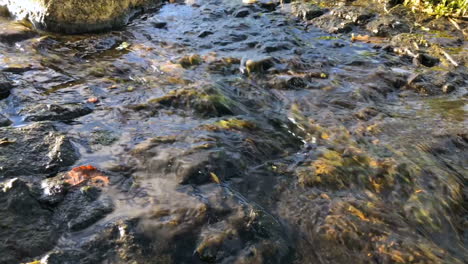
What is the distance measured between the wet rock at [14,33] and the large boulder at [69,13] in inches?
17.8

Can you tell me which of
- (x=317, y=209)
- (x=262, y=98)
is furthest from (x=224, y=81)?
(x=317, y=209)

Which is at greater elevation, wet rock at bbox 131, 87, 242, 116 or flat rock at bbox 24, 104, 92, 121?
flat rock at bbox 24, 104, 92, 121

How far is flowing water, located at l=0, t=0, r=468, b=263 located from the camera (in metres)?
3.26

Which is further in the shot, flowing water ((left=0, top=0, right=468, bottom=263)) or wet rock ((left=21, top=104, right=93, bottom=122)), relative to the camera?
wet rock ((left=21, top=104, right=93, bottom=122))

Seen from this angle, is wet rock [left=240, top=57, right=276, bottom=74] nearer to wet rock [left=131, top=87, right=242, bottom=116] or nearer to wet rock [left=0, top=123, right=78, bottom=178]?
wet rock [left=131, top=87, right=242, bottom=116]

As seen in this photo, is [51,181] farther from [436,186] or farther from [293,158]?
[436,186]

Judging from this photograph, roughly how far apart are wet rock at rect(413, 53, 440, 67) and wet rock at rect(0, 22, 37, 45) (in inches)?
291

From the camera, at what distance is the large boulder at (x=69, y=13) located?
7.74 meters

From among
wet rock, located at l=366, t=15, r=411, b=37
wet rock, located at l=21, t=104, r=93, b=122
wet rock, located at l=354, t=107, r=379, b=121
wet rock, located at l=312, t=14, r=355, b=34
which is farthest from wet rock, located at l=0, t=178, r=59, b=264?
wet rock, located at l=366, t=15, r=411, b=37

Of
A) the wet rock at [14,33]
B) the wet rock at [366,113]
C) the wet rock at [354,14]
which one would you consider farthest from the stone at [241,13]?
the wet rock at [366,113]

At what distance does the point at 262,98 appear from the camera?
18.9 feet

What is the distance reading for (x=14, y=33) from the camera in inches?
281

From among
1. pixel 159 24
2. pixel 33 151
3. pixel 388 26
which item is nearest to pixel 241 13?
pixel 159 24

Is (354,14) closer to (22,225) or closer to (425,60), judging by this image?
(425,60)
